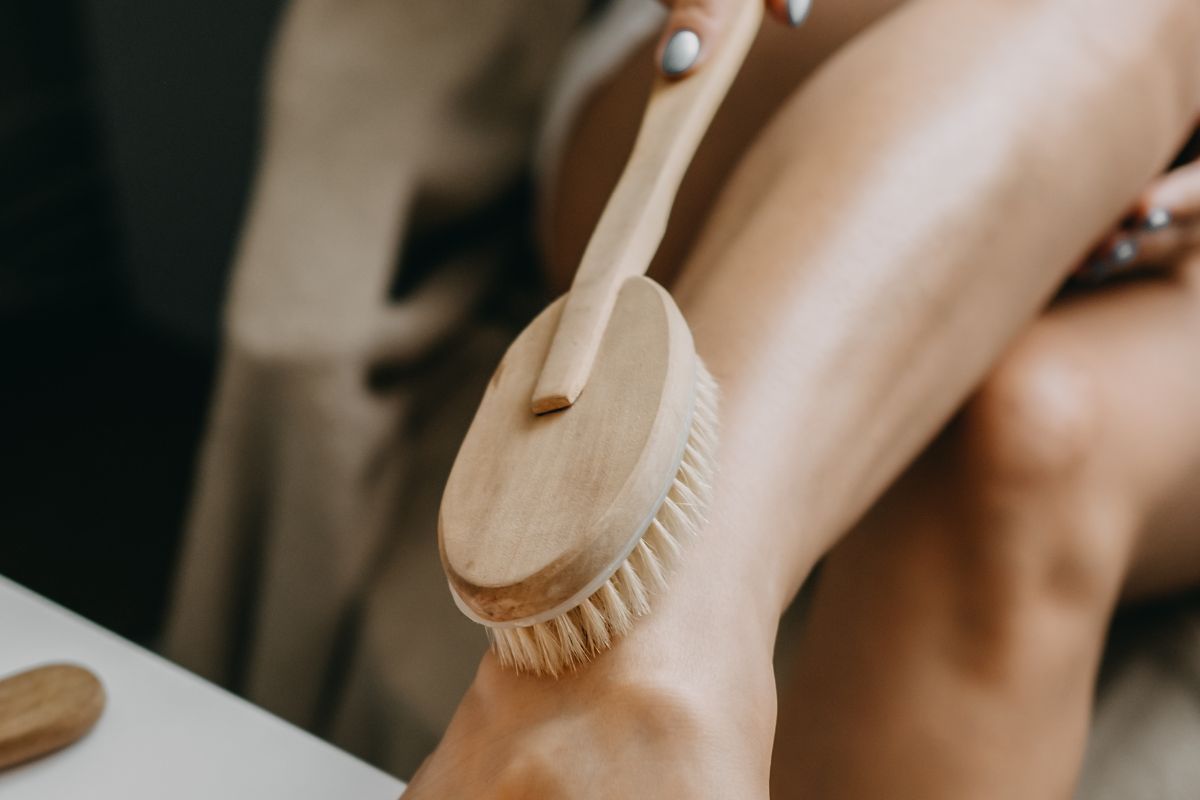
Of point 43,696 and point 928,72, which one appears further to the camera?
point 928,72

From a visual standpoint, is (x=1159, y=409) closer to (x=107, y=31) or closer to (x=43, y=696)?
(x=43, y=696)

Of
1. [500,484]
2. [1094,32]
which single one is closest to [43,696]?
[500,484]

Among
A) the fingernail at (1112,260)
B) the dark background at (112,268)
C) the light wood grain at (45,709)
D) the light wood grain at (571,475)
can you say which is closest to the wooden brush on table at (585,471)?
the light wood grain at (571,475)

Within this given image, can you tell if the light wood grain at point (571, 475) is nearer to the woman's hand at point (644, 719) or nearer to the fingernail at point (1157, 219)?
the woman's hand at point (644, 719)

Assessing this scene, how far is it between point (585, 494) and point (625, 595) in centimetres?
3

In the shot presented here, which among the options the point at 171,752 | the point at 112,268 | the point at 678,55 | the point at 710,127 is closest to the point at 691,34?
the point at 678,55

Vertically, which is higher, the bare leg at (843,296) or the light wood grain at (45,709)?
the bare leg at (843,296)

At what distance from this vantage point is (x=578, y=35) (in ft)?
2.06

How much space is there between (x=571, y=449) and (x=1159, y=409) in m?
0.25

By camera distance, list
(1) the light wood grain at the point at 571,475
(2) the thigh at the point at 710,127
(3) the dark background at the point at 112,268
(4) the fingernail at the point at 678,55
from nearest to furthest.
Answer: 1. (1) the light wood grain at the point at 571,475
2. (4) the fingernail at the point at 678,55
3. (2) the thigh at the point at 710,127
4. (3) the dark background at the point at 112,268

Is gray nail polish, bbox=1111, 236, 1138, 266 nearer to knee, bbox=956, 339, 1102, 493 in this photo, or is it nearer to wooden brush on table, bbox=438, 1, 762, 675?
knee, bbox=956, 339, 1102, 493

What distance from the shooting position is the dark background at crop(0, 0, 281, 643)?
98cm

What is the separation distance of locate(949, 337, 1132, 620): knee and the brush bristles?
14 centimetres

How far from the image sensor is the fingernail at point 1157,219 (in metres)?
0.46
